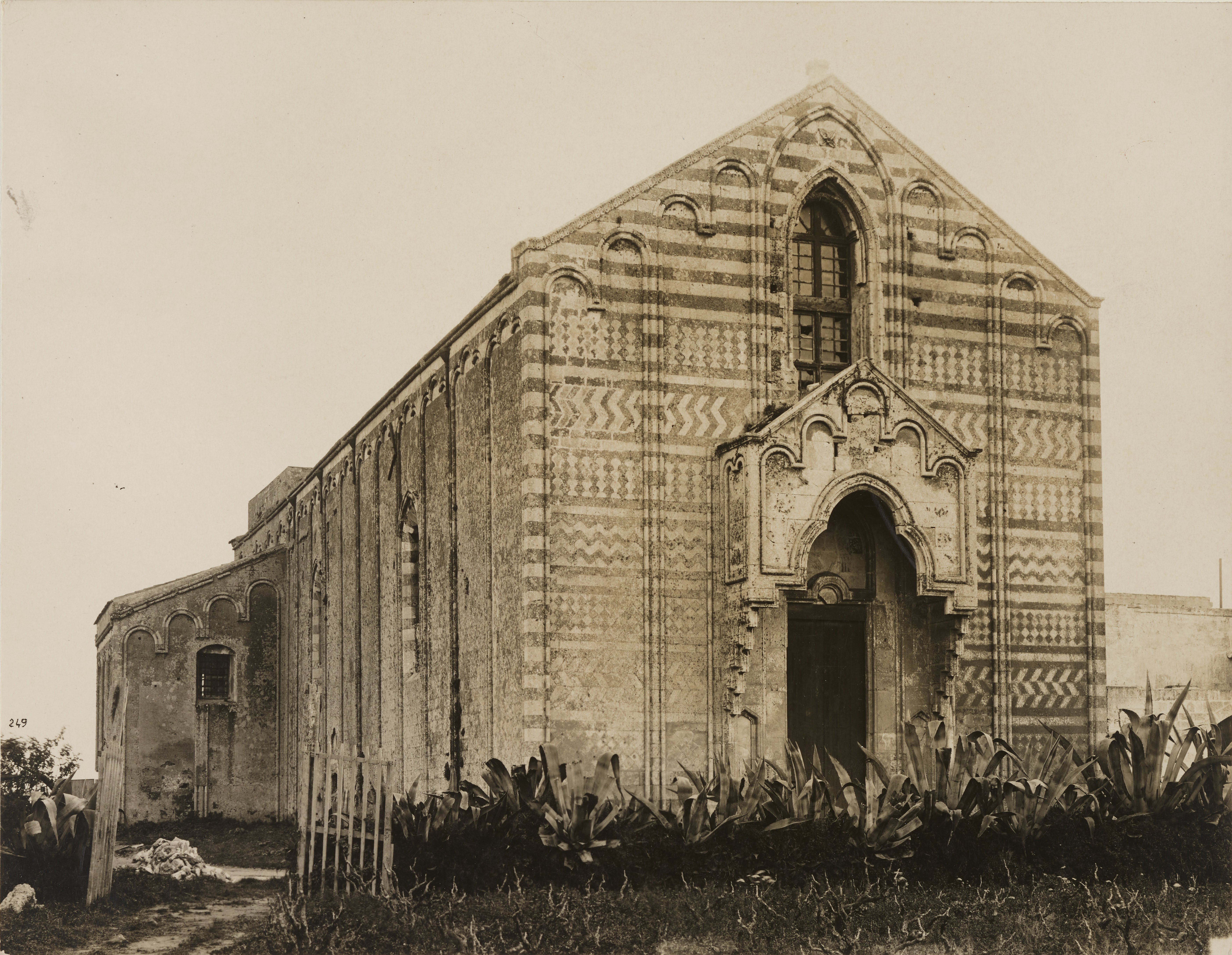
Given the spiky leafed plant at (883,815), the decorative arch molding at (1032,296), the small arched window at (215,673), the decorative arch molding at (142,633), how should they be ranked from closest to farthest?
the spiky leafed plant at (883,815), the decorative arch molding at (1032,296), the decorative arch molding at (142,633), the small arched window at (215,673)

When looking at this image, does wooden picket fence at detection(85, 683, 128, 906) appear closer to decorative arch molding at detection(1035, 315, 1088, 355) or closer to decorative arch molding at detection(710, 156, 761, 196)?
decorative arch molding at detection(710, 156, 761, 196)

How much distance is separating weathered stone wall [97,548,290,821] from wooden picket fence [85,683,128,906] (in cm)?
1301

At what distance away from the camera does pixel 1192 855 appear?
58.1 ft

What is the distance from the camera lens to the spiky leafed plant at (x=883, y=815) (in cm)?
1694

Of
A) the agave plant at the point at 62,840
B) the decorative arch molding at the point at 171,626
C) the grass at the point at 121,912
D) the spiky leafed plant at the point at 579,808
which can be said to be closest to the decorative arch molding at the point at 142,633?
the decorative arch molding at the point at 171,626

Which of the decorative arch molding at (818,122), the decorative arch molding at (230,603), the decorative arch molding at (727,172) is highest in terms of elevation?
the decorative arch molding at (818,122)

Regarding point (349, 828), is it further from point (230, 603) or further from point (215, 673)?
point (230, 603)

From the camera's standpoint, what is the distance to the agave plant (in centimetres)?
1772

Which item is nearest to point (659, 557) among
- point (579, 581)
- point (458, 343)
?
point (579, 581)

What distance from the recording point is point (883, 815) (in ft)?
55.7

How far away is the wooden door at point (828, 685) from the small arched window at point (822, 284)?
136 inches

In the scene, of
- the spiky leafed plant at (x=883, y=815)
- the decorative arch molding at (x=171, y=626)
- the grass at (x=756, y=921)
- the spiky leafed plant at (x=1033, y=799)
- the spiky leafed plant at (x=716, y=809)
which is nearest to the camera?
the grass at (x=756, y=921)

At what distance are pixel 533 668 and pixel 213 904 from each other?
202 inches

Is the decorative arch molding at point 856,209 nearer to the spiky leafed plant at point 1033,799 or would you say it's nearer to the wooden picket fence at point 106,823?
the spiky leafed plant at point 1033,799
